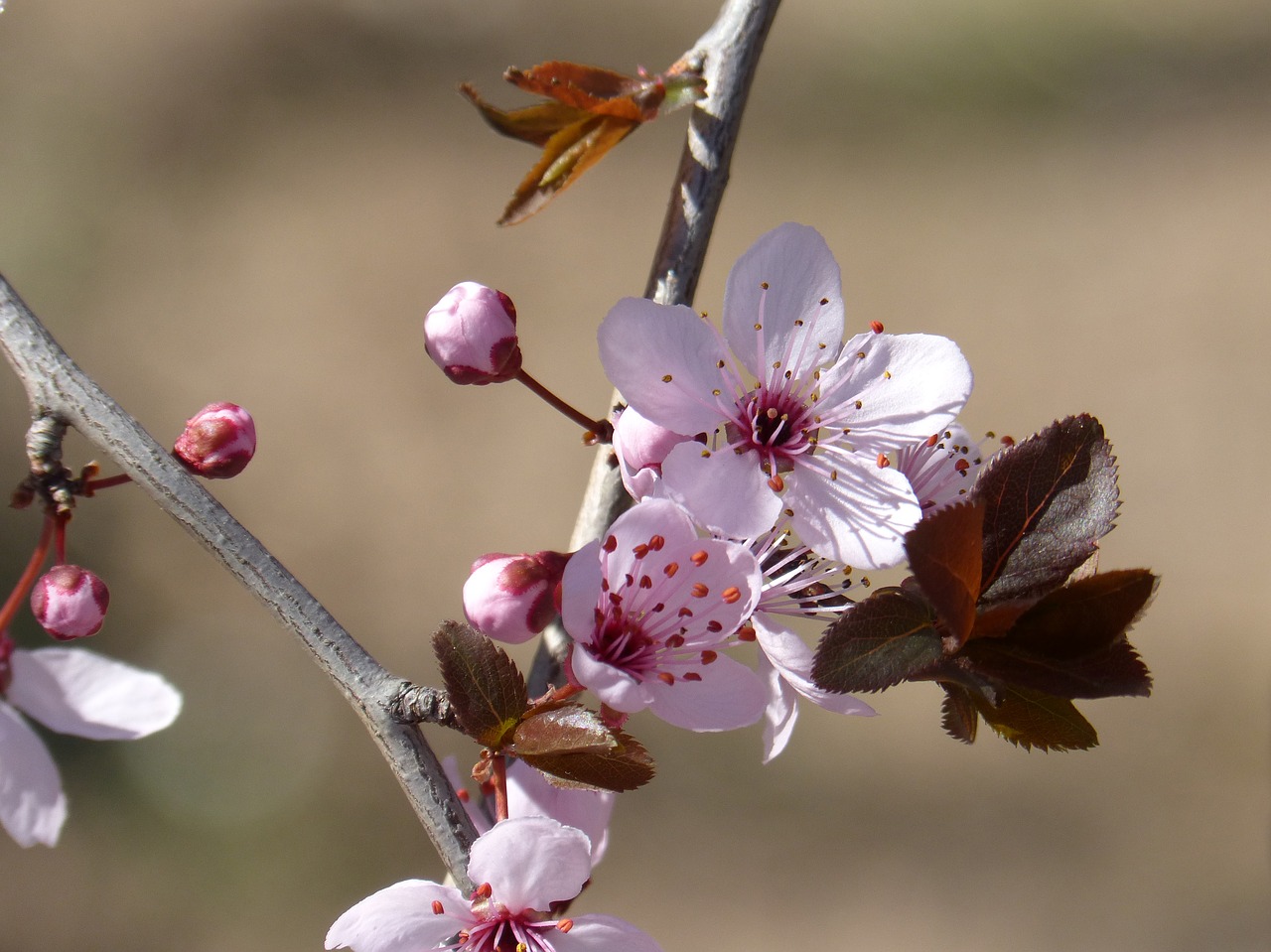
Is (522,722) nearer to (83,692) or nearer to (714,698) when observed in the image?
(714,698)

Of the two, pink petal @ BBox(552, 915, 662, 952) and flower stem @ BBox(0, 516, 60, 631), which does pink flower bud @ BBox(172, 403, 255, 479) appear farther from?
Result: pink petal @ BBox(552, 915, 662, 952)

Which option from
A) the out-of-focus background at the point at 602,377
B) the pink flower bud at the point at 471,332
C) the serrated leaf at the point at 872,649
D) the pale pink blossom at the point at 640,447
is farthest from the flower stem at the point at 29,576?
the out-of-focus background at the point at 602,377

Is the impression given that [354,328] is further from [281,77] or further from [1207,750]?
[1207,750]

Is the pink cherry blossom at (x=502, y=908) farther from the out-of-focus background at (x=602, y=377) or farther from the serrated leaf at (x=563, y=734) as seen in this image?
the out-of-focus background at (x=602, y=377)

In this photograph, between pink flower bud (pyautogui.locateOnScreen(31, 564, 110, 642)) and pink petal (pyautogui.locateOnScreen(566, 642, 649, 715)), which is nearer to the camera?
pink petal (pyautogui.locateOnScreen(566, 642, 649, 715))

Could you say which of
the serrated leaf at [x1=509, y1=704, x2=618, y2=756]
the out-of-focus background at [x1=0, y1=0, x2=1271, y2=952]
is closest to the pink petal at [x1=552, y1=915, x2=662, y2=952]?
the serrated leaf at [x1=509, y1=704, x2=618, y2=756]

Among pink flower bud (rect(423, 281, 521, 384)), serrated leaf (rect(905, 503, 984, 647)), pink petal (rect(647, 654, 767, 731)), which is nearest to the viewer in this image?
serrated leaf (rect(905, 503, 984, 647))

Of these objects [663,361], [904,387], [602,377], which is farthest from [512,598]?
[602,377]
